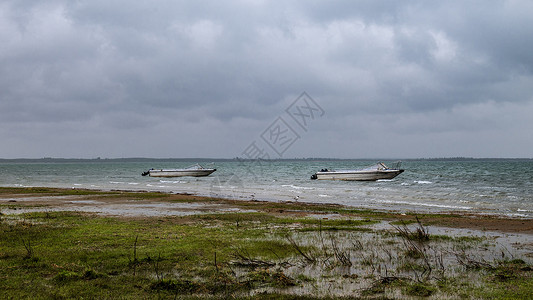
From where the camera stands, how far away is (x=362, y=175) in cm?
6272

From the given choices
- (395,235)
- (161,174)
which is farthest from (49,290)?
(161,174)

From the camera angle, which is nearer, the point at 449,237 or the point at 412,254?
the point at 412,254

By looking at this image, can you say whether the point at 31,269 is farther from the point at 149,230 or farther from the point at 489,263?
the point at 489,263

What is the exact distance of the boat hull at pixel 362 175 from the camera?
6125 cm

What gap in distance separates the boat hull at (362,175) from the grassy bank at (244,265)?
4889 centimetres

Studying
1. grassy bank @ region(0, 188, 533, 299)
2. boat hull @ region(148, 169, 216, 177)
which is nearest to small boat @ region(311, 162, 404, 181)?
boat hull @ region(148, 169, 216, 177)

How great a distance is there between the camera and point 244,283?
308 inches

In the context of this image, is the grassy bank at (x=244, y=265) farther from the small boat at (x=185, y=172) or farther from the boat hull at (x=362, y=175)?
the small boat at (x=185, y=172)

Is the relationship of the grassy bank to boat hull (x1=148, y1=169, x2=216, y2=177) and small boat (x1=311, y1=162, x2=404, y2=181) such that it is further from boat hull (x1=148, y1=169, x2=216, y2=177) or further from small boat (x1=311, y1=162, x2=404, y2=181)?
boat hull (x1=148, y1=169, x2=216, y2=177)

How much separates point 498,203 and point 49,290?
101 feet

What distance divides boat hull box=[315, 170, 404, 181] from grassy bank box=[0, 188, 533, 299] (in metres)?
48.9

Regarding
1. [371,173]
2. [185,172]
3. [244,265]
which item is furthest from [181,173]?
[244,265]

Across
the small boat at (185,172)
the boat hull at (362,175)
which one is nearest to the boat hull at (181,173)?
the small boat at (185,172)

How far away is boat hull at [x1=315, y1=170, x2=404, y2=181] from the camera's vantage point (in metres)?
61.2
